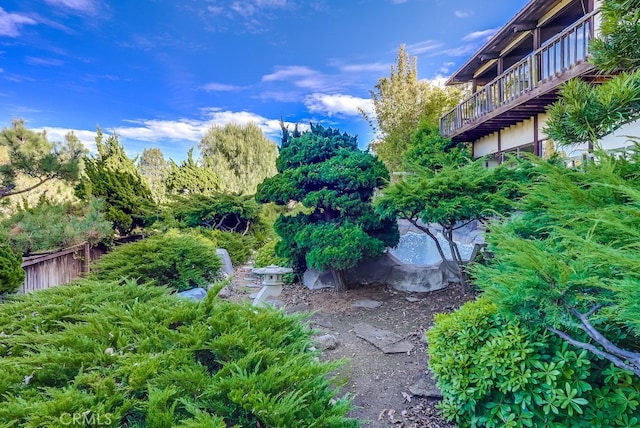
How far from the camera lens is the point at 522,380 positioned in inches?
78.0

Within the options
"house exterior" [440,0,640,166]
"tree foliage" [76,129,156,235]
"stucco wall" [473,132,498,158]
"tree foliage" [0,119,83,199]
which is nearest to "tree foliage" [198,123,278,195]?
"tree foliage" [76,129,156,235]

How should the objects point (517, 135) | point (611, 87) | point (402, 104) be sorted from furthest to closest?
point (402, 104)
point (517, 135)
point (611, 87)

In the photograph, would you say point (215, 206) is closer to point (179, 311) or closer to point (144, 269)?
point (144, 269)

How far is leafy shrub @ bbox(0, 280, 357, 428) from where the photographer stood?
1157mm

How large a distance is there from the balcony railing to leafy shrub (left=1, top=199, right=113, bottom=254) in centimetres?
729

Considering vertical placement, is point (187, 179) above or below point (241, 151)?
below

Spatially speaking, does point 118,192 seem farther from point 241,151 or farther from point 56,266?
point 241,151

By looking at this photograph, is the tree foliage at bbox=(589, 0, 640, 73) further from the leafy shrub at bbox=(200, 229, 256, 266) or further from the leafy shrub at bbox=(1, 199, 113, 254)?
the leafy shrub at bbox=(200, 229, 256, 266)

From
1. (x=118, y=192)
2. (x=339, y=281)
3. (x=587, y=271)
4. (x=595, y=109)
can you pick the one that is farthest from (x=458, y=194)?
(x=118, y=192)

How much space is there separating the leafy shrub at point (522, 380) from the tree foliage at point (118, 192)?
25.6 ft

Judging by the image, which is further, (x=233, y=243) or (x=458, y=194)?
(x=233, y=243)

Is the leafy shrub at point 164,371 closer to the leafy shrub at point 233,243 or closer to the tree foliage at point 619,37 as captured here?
the tree foliage at point 619,37

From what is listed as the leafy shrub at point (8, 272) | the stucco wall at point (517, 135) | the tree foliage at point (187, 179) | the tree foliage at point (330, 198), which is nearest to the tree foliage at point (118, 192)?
the tree foliage at point (187, 179)

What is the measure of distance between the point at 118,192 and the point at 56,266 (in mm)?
3335
